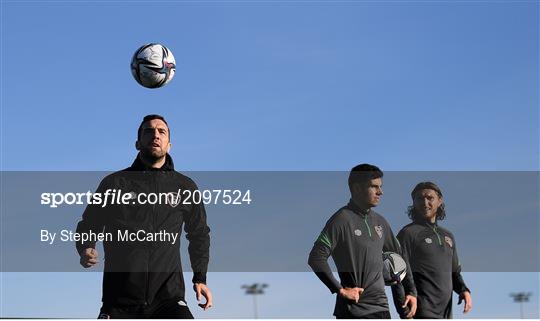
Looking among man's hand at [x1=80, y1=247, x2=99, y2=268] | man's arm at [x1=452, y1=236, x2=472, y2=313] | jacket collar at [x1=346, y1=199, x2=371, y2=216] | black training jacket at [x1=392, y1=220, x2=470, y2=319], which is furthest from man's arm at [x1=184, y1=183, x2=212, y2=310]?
man's arm at [x1=452, y1=236, x2=472, y2=313]

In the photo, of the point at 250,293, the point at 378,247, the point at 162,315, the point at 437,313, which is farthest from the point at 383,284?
the point at 162,315

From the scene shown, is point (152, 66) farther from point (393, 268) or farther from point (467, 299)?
point (467, 299)

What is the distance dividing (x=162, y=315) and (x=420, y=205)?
A: 5.38 meters

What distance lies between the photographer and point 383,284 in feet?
43.8

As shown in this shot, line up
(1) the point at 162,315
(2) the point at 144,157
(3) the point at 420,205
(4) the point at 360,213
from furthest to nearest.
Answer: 1. (3) the point at 420,205
2. (4) the point at 360,213
3. (2) the point at 144,157
4. (1) the point at 162,315

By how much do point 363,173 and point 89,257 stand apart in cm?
486

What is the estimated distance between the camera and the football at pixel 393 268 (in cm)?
1360

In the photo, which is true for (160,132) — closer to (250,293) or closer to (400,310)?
(250,293)

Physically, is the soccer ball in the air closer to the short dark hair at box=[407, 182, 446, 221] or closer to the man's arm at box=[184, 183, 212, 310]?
the man's arm at box=[184, 183, 212, 310]

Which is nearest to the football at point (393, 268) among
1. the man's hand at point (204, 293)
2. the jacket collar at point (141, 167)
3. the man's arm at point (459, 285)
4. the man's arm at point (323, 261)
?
the man's arm at point (323, 261)

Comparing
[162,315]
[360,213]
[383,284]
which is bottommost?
[162,315]

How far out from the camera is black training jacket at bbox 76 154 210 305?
1219 centimetres

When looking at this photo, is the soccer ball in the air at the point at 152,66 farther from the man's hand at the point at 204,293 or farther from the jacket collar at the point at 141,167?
the man's hand at the point at 204,293

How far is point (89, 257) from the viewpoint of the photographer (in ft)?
40.9
